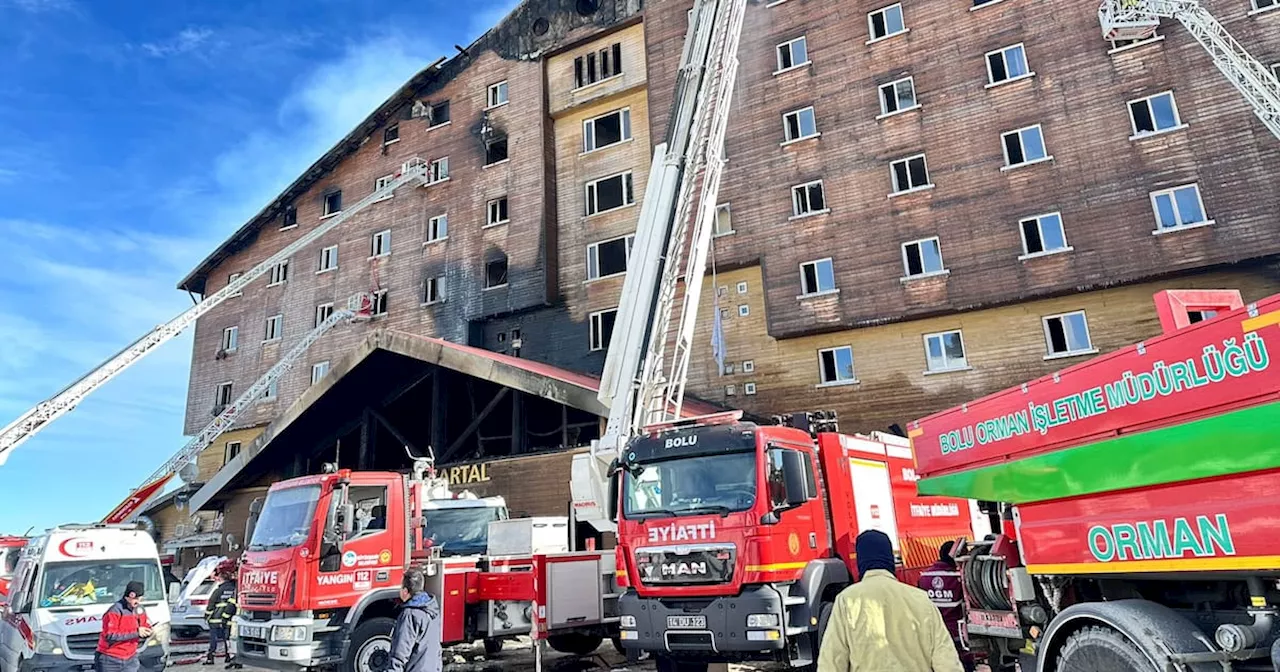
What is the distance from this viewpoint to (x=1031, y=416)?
21.4 ft

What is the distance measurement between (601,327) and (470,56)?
15462mm

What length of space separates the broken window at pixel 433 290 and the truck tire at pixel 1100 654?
27.5 metres

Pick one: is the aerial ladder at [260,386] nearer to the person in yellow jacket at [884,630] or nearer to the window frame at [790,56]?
the window frame at [790,56]

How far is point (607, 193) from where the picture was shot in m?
28.4

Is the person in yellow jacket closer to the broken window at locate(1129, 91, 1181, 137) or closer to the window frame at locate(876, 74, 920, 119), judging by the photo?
the broken window at locate(1129, 91, 1181, 137)

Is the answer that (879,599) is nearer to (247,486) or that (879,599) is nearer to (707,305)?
(707,305)

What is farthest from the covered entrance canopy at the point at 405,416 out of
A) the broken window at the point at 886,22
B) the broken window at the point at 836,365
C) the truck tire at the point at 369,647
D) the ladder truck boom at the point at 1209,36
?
the ladder truck boom at the point at 1209,36

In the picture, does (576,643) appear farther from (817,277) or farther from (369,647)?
(817,277)

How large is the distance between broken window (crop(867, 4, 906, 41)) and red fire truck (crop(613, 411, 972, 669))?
18.1 m

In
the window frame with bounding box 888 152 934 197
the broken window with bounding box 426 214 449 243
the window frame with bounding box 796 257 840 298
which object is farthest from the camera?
the broken window with bounding box 426 214 449 243

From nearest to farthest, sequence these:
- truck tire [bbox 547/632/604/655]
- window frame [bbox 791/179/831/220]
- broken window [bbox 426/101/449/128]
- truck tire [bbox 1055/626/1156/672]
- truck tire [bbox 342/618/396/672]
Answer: truck tire [bbox 1055/626/1156/672] < truck tire [bbox 342/618/396/672] < truck tire [bbox 547/632/604/655] < window frame [bbox 791/179/831/220] < broken window [bbox 426/101/449/128]

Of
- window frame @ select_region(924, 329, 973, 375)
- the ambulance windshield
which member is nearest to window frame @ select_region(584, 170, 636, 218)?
window frame @ select_region(924, 329, 973, 375)

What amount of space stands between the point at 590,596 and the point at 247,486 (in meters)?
18.0

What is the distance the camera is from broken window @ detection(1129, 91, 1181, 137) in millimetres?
18750
